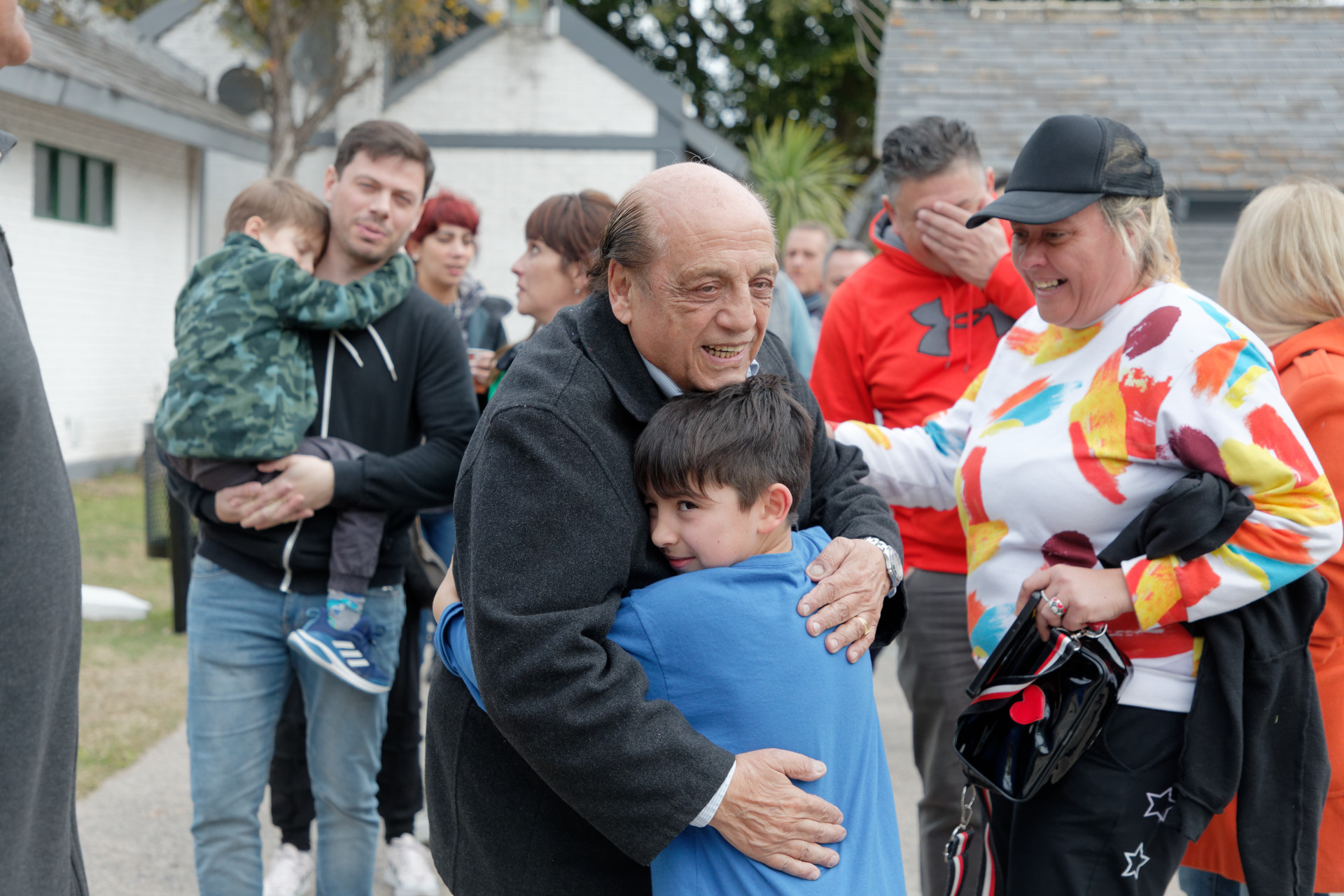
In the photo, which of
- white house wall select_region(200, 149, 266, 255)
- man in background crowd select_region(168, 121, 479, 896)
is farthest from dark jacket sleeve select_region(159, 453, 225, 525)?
white house wall select_region(200, 149, 266, 255)

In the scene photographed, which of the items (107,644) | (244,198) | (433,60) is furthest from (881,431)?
(433,60)

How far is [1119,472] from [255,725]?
219 cm

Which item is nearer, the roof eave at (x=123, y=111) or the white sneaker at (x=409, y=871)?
the white sneaker at (x=409, y=871)

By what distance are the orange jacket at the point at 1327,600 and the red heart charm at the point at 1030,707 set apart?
543mm

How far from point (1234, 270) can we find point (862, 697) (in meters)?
1.80

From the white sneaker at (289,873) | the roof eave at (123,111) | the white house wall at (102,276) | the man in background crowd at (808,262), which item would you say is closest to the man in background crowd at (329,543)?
the white sneaker at (289,873)

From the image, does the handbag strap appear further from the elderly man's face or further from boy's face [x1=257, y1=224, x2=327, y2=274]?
boy's face [x1=257, y1=224, x2=327, y2=274]

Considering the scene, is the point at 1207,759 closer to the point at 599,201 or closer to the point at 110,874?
the point at 599,201

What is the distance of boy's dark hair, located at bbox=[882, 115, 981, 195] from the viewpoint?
10.1ft

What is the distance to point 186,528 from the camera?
5809 millimetres

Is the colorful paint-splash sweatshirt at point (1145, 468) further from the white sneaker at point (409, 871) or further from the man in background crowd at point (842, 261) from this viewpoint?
the man in background crowd at point (842, 261)

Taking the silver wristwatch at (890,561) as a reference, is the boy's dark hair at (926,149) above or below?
above

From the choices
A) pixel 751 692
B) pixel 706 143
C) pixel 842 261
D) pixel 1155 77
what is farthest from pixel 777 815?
pixel 706 143

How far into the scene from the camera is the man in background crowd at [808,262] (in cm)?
794
